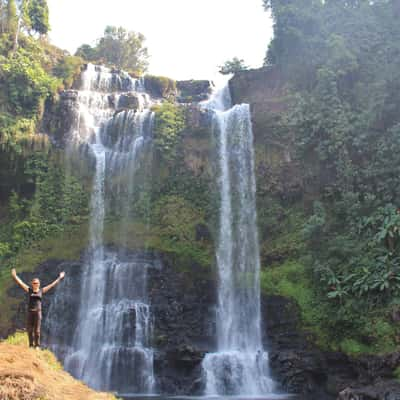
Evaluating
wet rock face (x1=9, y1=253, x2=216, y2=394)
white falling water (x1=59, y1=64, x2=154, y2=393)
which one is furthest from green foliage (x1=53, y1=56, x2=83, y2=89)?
wet rock face (x1=9, y1=253, x2=216, y2=394)

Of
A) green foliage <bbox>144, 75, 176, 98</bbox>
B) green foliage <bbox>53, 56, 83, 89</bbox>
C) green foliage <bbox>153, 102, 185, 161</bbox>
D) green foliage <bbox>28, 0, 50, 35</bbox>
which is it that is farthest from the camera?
green foliage <bbox>28, 0, 50, 35</bbox>

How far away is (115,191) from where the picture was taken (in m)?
22.2

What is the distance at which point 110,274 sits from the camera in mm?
18938

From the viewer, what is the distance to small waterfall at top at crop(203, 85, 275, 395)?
50.1ft

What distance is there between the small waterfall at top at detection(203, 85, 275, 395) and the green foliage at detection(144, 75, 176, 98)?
6341 mm

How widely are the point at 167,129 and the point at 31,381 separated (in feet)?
59.0

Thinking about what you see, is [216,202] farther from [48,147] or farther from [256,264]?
[48,147]

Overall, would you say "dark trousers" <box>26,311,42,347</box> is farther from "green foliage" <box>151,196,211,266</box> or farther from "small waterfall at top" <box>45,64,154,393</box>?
"green foliage" <box>151,196,211,266</box>

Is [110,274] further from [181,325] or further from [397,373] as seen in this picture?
[397,373]

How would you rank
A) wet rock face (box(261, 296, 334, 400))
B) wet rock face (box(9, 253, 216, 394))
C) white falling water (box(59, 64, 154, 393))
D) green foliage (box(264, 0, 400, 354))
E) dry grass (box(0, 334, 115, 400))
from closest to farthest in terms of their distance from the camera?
dry grass (box(0, 334, 115, 400)) < wet rock face (box(261, 296, 334, 400)) < green foliage (box(264, 0, 400, 354)) < wet rock face (box(9, 253, 216, 394)) < white falling water (box(59, 64, 154, 393))

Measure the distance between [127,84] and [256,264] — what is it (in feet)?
47.8

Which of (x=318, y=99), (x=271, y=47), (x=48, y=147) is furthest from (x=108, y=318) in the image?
(x=271, y=47)

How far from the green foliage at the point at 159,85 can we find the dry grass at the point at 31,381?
74.0 feet

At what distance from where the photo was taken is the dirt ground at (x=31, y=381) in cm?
607
